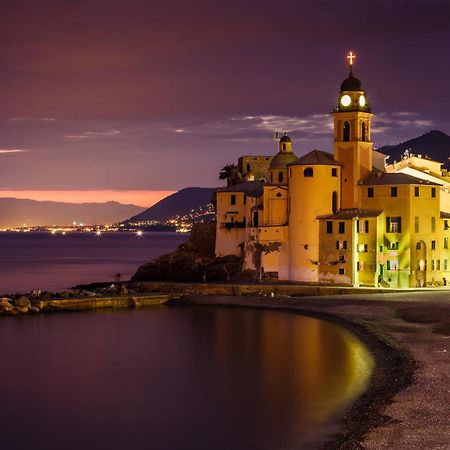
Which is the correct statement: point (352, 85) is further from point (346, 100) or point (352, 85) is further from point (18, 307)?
point (18, 307)

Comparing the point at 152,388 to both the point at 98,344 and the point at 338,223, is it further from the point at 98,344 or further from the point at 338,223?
the point at 338,223

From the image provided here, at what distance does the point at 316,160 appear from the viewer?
6412 cm


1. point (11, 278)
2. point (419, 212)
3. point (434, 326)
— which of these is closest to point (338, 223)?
point (419, 212)

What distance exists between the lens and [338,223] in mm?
63156

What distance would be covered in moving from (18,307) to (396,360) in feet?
98.1

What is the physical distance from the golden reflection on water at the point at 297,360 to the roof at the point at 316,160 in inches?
498

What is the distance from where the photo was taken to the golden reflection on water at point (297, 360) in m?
31.9

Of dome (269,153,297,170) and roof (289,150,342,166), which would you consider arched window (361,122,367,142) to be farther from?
dome (269,153,297,170)

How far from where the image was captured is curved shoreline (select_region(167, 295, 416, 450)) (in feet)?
85.4

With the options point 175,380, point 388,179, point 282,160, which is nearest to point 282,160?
point 282,160

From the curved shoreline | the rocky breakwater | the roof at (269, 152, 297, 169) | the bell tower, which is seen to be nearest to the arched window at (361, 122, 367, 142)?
the bell tower

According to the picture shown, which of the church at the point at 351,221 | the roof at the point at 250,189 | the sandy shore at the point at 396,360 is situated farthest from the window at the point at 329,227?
the roof at the point at 250,189

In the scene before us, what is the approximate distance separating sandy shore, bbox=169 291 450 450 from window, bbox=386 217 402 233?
645 cm

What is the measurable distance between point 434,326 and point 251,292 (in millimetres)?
20948
